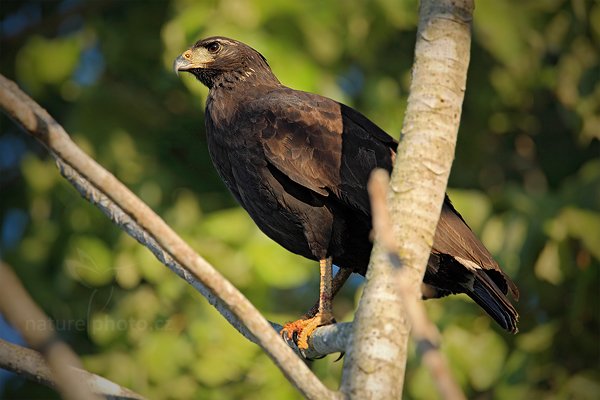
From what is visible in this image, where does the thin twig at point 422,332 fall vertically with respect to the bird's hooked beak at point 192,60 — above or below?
below

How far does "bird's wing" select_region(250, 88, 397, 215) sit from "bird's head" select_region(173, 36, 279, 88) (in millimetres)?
437

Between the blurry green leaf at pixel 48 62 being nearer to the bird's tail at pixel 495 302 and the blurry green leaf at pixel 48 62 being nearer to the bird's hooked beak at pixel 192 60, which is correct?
the bird's hooked beak at pixel 192 60

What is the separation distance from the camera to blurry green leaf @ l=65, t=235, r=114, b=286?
733cm

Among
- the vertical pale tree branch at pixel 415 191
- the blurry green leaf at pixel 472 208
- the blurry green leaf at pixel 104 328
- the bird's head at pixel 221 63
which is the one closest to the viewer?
the vertical pale tree branch at pixel 415 191

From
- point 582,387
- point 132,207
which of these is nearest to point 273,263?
point 582,387

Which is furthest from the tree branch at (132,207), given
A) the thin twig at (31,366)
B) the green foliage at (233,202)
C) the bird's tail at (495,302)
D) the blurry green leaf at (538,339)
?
the blurry green leaf at (538,339)

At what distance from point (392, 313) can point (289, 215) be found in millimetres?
Answer: 1809

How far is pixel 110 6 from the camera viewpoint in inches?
379

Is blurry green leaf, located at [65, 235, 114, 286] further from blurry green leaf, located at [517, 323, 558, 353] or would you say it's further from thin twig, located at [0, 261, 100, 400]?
thin twig, located at [0, 261, 100, 400]

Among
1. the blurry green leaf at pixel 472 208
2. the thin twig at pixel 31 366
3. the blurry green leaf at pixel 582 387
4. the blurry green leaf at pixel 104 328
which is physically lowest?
the thin twig at pixel 31 366

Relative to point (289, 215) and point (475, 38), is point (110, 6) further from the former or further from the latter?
point (289, 215)

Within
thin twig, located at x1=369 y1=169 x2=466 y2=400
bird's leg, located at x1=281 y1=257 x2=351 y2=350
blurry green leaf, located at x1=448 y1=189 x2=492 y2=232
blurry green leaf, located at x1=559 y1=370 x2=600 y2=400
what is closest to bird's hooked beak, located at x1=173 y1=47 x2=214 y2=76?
bird's leg, located at x1=281 y1=257 x2=351 y2=350

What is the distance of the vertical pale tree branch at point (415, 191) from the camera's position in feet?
9.20

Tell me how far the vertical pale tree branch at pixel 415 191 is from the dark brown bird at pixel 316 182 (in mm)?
1145
